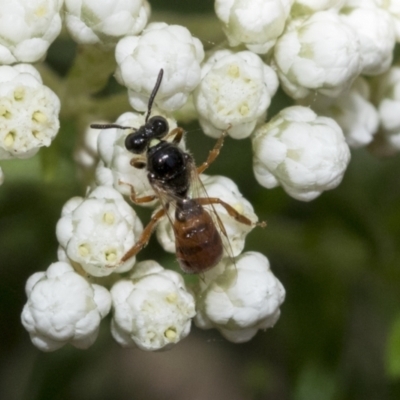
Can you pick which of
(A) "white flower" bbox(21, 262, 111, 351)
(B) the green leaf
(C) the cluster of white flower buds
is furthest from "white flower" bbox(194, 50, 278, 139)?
(B) the green leaf

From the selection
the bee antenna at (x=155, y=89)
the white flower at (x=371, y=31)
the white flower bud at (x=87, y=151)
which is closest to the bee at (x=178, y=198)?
the bee antenna at (x=155, y=89)

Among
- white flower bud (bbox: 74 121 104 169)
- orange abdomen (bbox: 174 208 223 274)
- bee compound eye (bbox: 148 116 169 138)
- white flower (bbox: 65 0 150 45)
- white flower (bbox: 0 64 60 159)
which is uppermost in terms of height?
white flower (bbox: 65 0 150 45)

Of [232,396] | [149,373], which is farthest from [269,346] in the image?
[149,373]

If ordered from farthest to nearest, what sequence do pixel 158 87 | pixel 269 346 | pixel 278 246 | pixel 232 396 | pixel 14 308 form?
pixel 232 396 → pixel 269 346 → pixel 14 308 → pixel 278 246 → pixel 158 87

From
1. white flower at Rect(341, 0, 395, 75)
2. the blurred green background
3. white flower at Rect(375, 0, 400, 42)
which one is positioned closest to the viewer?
white flower at Rect(341, 0, 395, 75)

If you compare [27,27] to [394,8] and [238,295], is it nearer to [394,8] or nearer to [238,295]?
[238,295]

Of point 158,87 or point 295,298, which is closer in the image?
point 158,87

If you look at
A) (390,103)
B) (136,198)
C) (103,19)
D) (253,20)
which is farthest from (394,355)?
(103,19)

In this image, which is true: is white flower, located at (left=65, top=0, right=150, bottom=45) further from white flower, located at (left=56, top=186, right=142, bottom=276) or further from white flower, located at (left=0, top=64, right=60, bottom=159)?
white flower, located at (left=56, top=186, right=142, bottom=276)

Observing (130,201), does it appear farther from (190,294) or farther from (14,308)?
(14,308)
